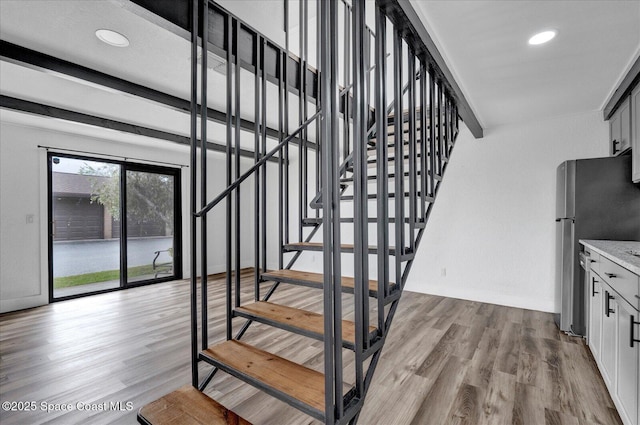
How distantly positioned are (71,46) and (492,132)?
→ 14.7 feet

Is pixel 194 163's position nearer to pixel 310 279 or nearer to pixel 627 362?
pixel 310 279

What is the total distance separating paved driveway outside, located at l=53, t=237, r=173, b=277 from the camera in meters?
4.53

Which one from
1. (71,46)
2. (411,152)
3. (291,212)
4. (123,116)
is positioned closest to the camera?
(411,152)

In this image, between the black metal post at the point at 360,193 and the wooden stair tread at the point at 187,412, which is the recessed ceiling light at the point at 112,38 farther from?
the wooden stair tread at the point at 187,412

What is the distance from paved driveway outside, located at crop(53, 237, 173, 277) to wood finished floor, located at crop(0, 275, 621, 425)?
87 cm

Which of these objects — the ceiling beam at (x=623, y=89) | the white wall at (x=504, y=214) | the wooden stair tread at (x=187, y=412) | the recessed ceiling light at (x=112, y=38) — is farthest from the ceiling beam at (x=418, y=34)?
the wooden stair tread at (x=187, y=412)

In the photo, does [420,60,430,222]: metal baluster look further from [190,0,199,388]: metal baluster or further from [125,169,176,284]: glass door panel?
[125,169,176,284]: glass door panel

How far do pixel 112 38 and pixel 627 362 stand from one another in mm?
3768

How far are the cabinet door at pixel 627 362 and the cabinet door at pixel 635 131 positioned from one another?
1.44m

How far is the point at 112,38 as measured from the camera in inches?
89.2

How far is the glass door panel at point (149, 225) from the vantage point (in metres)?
5.19

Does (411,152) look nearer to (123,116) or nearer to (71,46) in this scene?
(71,46)

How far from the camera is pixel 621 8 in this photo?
169 cm

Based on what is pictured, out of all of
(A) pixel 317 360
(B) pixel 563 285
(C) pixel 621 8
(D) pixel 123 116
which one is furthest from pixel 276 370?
(D) pixel 123 116
